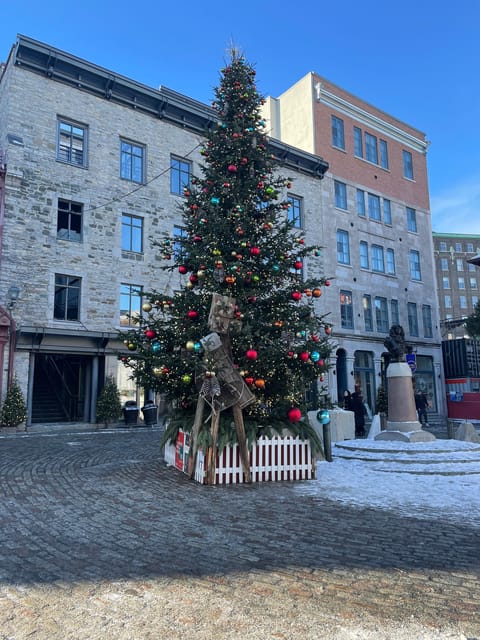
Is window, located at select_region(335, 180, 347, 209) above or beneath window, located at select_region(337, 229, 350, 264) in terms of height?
above

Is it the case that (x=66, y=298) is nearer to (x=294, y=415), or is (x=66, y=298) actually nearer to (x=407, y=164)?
(x=294, y=415)

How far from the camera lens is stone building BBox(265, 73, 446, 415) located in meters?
28.9

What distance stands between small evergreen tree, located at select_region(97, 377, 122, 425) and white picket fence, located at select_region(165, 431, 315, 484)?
38.3 ft

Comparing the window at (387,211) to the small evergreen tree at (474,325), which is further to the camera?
the window at (387,211)

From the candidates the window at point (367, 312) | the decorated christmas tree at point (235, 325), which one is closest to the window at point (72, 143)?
the decorated christmas tree at point (235, 325)

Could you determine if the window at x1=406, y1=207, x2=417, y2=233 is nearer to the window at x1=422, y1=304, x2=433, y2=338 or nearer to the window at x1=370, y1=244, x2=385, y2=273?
the window at x1=370, y1=244, x2=385, y2=273

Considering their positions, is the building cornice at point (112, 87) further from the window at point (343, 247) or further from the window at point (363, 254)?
the window at point (363, 254)

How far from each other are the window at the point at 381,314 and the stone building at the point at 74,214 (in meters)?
14.6

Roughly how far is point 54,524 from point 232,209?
6018 mm

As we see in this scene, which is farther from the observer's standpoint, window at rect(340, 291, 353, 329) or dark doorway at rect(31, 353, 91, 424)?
window at rect(340, 291, 353, 329)

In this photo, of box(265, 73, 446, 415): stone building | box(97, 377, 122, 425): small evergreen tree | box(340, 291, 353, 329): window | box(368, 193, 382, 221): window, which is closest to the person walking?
box(97, 377, 122, 425): small evergreen tree

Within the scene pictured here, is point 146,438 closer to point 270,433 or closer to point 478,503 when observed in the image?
point 270,433

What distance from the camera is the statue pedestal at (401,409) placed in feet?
37.1

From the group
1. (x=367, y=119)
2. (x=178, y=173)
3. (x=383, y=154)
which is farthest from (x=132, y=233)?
(x=383, y=154)
